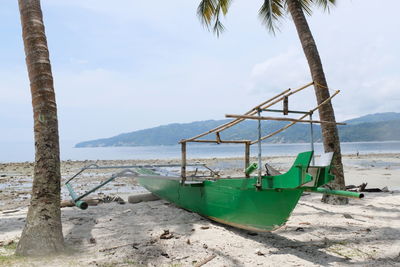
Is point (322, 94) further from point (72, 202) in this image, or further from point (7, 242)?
point (7, 242)

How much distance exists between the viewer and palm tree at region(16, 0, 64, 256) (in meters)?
5.42

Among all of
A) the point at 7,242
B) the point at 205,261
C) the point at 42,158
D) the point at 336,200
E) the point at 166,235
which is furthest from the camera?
the point at 336,200

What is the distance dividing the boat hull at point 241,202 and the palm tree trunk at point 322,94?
13.8 ft

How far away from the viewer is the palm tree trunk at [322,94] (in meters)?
9.38

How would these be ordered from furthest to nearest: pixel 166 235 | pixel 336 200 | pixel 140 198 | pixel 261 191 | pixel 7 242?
pixel 140 198, pixel 336 200, pixel 166 235, pixel 7 242, pixel 261 191

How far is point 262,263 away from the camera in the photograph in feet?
16.2

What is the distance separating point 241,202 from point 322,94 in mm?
5068

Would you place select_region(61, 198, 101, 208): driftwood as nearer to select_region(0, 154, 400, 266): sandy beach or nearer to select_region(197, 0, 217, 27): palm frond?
select_region(0, 154, 400, 266): sandy beach

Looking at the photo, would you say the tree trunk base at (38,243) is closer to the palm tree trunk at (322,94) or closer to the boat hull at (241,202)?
the boat hull at (241,202)

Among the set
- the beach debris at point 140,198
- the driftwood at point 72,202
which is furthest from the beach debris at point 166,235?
the driftwood at point 72,202

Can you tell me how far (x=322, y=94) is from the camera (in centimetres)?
959

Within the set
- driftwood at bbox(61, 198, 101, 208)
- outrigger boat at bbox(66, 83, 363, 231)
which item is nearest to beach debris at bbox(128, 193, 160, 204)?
driftwood at bbox(61, 198, 101, 208)

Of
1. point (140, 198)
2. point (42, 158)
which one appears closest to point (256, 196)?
point (42, 158)

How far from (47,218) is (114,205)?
4159 mm
